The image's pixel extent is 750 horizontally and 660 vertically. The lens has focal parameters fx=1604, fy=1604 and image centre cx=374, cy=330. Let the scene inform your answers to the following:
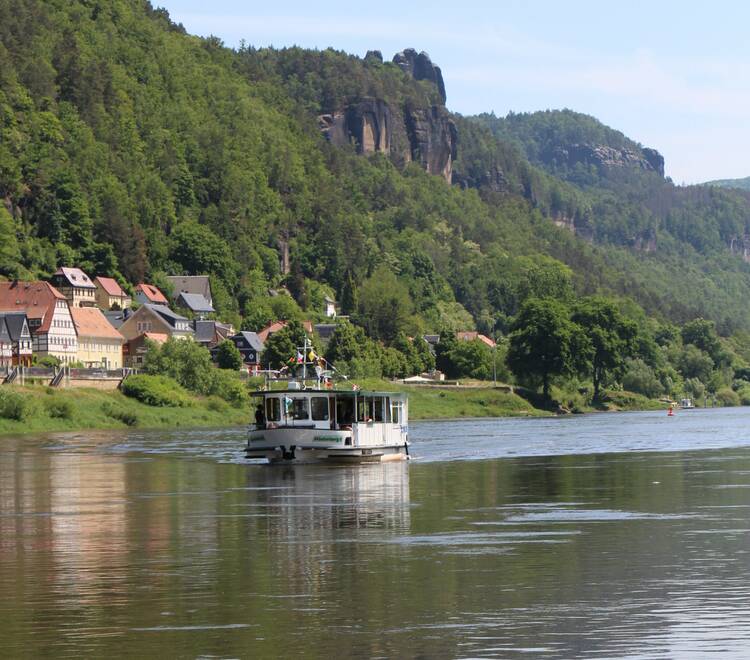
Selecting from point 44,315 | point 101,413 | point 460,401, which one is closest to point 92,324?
point 44,315

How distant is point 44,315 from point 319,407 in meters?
109

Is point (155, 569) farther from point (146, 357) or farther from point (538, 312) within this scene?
point (538, 312)

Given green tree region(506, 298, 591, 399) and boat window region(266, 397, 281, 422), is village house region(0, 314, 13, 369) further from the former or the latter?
boat window region(266, 397, 281, 422)

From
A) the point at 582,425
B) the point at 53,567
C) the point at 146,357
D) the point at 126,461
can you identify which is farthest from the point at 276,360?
the point at 53,567

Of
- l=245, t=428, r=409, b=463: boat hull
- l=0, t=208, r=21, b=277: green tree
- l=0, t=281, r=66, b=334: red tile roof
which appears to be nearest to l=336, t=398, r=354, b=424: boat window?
l=245, t=428, r=409, b=463: boat hull

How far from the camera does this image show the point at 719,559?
3105 cm

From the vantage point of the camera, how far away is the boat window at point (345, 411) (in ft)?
235

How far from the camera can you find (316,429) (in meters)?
71.1

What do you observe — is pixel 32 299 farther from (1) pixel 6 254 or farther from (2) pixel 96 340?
(1) pixel 6 254

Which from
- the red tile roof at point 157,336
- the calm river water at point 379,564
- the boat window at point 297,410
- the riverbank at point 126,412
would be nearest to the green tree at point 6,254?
the red tile roof at point 157,336

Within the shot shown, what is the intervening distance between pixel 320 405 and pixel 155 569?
134ft

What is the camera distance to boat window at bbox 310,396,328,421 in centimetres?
7112

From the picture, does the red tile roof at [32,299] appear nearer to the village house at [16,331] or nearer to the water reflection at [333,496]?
the village house at [16,331]

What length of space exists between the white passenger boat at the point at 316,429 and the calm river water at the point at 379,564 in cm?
854
